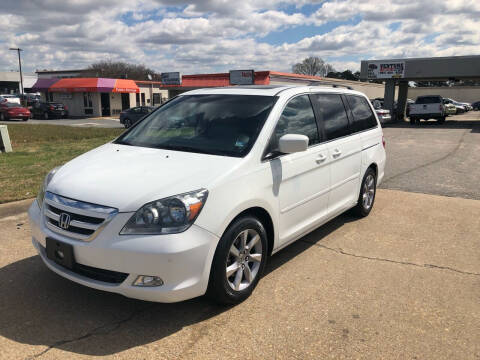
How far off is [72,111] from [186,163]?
149 ft

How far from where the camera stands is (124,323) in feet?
10.3

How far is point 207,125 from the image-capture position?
4.07 m

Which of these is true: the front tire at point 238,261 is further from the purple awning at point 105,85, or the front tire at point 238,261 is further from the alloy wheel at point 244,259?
the purple awning at point 105,85

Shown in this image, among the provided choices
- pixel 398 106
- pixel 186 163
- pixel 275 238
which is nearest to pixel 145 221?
pixel 186 163

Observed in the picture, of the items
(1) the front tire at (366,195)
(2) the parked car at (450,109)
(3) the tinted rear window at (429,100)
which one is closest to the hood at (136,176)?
(1) the front tire at (366,195)

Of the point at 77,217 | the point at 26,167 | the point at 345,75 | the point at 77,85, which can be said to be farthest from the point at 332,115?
the point at 345,75

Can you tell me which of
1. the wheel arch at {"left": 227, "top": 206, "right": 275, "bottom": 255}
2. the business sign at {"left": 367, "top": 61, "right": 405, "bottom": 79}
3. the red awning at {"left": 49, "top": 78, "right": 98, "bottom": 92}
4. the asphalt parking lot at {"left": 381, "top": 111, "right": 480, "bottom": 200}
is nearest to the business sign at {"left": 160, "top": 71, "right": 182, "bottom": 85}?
the red awning at {"left": 49, "top": 78, "right": 98, "bottom": 92}

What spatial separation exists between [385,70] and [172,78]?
73.9 feet

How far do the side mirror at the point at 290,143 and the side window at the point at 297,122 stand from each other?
0.12 meters

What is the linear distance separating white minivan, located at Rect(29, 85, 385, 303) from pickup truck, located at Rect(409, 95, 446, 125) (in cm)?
2468

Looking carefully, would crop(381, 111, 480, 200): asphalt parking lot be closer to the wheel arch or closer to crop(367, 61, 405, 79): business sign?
the wheel arch

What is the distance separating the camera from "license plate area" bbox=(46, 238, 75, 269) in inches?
120

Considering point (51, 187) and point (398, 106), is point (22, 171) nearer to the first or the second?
point (51, 187)

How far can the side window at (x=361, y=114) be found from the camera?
214 inches
